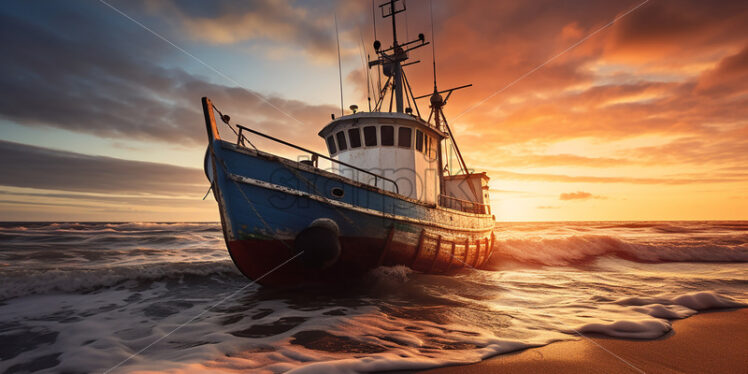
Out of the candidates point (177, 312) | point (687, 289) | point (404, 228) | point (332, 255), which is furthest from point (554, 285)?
point (177, 312)

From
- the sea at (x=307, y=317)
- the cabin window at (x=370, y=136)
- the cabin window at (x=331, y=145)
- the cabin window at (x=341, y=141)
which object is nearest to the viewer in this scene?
the sea at (x=307, y=317)

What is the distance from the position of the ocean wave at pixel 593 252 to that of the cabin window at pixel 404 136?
955 centimetres

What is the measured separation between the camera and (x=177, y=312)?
6355 mm

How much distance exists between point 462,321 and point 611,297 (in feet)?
14.0

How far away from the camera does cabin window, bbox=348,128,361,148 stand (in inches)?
373

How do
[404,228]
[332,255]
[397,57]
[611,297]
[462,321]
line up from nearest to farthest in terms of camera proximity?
[462,321], [332,255], [611,297], [404,228], [397,57]

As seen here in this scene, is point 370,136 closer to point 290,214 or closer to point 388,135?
point 388,135

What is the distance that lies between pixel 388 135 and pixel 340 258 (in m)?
4.44

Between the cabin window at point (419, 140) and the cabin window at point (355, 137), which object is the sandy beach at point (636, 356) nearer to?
the cabin window at point (419, 140)

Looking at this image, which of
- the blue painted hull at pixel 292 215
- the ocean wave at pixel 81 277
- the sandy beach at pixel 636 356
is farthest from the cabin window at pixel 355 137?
the sandy beach at pixel 636 356

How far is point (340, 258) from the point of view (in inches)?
268

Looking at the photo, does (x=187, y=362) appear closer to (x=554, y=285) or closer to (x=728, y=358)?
(x=728, y=358)

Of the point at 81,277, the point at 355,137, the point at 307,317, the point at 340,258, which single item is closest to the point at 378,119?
the point at 355,137

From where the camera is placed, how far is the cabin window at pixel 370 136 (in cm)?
935
